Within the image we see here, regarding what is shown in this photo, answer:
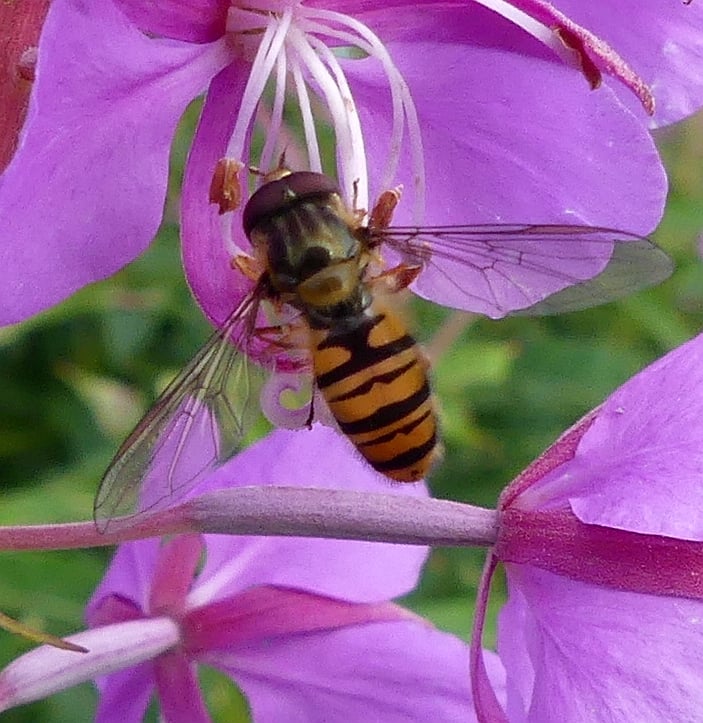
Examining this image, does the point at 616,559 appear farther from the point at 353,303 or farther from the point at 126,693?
the point at 126,693

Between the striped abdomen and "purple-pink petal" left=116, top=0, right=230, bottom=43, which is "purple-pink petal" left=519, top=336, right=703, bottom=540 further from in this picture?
"purple-pink petal" left=116, top=0, right=230, bottom=43

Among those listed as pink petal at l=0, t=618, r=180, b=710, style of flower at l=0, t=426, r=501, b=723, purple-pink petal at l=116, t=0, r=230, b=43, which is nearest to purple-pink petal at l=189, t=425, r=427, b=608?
style of flower at l=0, t=426, r=501, b=723

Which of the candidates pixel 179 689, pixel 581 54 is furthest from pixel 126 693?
pixel 581 54

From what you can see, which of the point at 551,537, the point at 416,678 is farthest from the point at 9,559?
the point at 551,537

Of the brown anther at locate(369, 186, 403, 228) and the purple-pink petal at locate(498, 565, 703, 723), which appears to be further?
the brown anther at locate(369, 186, 403, 228)

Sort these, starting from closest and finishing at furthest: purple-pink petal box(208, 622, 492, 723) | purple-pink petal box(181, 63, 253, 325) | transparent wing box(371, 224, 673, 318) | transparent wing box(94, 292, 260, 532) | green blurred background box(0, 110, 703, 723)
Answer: transparent wing box(94, 292, 260, 532)
transparent wing box(371, 224, 673, 318)
purple-pink petal box(181, 63, 253, 325)
purple-pink petal box(208, 622, 492, 723)
green blurred background box(0, 110, 703, 723)
